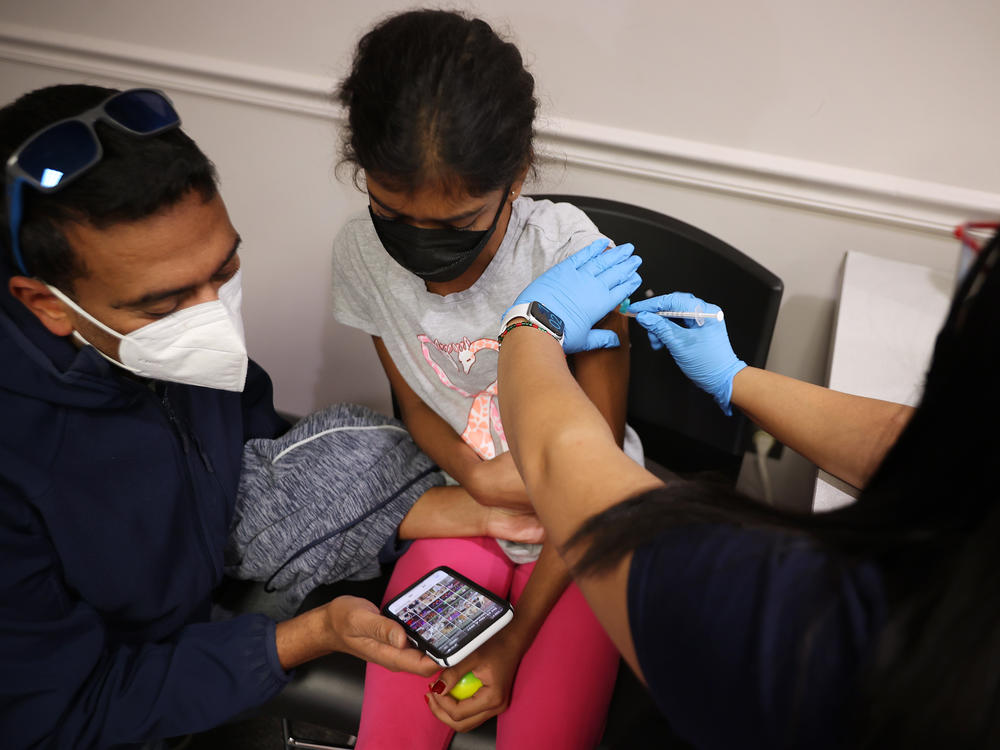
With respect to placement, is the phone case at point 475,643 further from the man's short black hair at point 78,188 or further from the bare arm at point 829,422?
the man's short black hair at point 78,188

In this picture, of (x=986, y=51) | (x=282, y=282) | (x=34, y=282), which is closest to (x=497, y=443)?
(x=34, y=282)

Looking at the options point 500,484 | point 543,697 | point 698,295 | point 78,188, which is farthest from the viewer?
point 698,295

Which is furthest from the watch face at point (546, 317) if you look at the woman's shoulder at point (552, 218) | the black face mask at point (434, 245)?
the woman's shoulder at point (552, 218)

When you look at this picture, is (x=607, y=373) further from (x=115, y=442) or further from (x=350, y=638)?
(x=115, y=442)

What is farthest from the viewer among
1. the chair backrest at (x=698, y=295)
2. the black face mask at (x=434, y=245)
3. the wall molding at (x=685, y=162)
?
the wall molding at (x=685, y=162)

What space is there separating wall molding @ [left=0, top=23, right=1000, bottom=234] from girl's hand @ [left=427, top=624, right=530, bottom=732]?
953mm

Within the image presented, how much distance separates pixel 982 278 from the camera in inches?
20.9

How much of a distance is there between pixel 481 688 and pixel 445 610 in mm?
118

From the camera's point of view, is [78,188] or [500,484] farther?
[500,484]

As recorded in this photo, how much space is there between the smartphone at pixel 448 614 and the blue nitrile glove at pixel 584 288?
394 mm

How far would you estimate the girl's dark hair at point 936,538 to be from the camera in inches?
18.4

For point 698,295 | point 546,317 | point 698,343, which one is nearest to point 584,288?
point 546,317

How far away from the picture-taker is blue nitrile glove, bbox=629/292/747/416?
105 cm

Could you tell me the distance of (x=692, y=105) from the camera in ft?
4.59
